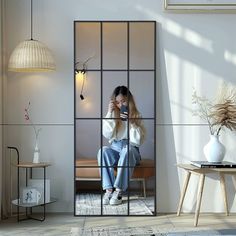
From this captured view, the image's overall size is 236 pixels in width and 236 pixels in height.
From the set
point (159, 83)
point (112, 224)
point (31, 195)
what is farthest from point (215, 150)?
point (31, 195)

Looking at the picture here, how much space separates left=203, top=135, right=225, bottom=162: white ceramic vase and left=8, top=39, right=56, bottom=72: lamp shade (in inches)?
67.2

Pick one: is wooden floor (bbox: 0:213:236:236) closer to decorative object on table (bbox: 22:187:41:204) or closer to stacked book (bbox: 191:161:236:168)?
decorative object on table (bbox: 22:187:41:204)

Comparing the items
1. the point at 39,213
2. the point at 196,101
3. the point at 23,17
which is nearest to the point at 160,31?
the point at 196,101

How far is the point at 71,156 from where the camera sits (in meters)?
5.02

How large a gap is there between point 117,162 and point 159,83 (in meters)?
0.93

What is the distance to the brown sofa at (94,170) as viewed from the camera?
4.95m

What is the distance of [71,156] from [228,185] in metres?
1.67

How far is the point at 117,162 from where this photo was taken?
4.96 metres

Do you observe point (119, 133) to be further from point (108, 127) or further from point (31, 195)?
point (31, 195)

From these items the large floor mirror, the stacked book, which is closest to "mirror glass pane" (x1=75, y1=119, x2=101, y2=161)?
the large floor mirror

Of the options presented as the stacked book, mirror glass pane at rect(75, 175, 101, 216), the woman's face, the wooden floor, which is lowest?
the wooden floor

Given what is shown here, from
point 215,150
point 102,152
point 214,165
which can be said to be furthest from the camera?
point 102,152

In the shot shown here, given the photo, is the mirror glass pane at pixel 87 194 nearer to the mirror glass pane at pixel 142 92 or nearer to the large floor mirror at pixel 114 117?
the large floor mirror at pixel 114 117

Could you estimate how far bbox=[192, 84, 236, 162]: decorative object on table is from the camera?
469 cm
